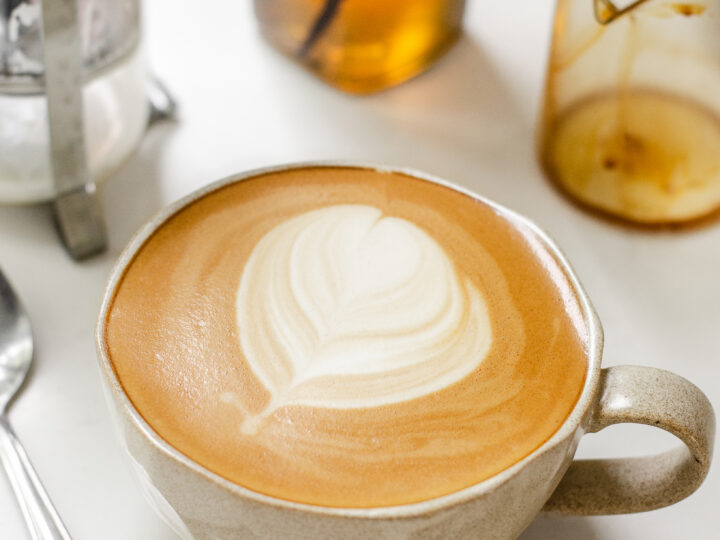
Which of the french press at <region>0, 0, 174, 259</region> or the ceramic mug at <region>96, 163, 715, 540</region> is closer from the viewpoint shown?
the ceramic mug at <region>96, 163, 715, 540</region>

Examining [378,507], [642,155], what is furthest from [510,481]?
[642,155]

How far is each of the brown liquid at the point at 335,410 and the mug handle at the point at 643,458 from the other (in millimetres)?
21

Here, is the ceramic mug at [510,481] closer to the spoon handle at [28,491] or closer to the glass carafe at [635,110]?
the spoon handle at [28,491]

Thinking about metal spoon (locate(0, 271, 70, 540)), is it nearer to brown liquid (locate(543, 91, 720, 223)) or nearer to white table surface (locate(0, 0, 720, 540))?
white table surface (locate(0, 0, 720, 540))

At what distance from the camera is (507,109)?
2.44 feet

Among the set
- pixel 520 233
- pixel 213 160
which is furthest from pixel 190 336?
pixel 213 160

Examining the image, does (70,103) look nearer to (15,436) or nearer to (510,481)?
(15,436)

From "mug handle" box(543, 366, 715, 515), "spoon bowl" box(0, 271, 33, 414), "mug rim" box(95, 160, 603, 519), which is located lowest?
"spoon bowl" box(0, 271, 33, 414)

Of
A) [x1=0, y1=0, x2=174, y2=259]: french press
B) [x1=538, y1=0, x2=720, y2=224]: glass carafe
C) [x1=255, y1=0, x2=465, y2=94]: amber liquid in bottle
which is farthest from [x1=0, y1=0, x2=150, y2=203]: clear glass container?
[x1=538, y1=0, x2=720, y2=224]: glass carafe

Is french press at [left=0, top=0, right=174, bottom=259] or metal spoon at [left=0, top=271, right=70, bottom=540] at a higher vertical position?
french press at [left=0, top=0, right=174, bottom=259]

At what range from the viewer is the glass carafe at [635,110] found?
591 millimetres

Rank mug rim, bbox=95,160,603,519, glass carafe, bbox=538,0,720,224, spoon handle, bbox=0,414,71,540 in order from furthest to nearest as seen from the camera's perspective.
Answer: glass carafe, bbox=538,0,720,224, spoon handle, bbox=0,414,71,540, mug rim, bbox=95,160,603,519

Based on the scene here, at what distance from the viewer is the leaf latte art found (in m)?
0.39

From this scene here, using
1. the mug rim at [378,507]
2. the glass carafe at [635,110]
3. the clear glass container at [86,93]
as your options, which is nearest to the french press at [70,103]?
the clear glass container at [86,93]
